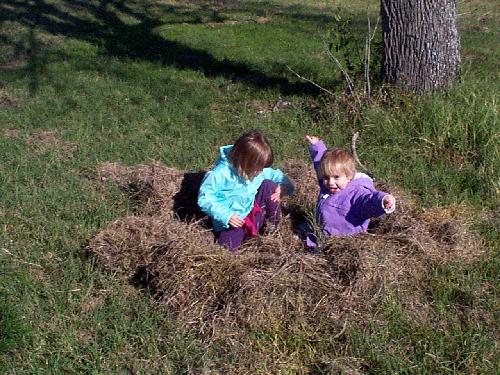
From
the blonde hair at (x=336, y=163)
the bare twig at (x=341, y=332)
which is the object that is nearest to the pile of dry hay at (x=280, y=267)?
the bare twig at (x=341, y=332)

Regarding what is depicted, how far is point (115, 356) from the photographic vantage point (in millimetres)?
3727

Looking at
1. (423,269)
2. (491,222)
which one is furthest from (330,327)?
(491,222)

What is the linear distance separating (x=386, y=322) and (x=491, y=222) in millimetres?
1468

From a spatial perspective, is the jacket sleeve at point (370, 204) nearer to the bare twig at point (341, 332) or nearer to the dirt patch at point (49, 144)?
the bare twig at point (341, 332)

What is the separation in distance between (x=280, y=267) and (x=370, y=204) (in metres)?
0.74

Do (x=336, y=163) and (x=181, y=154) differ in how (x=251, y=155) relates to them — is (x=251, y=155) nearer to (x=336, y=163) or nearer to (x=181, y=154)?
(x=336, y=163)

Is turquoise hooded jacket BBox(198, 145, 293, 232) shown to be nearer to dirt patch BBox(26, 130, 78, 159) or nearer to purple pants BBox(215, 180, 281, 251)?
purple pants BBox(215, 180, 281, 251)

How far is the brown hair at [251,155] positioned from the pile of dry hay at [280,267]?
17.5 inches

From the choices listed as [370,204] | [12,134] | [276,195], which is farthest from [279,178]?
[12,134]

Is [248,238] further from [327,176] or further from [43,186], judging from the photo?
[43,186]

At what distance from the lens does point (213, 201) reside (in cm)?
481

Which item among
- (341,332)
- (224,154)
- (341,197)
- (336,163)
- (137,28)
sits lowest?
(137,28)

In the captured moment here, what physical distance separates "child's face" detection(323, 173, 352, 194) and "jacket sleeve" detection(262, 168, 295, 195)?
55 centimetres

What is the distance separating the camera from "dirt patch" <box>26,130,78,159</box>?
21.8 ft
